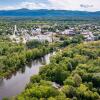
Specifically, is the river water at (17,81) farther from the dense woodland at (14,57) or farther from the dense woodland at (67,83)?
the dense woodland at (67,83)

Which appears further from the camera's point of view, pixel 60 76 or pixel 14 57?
pixel 14 57

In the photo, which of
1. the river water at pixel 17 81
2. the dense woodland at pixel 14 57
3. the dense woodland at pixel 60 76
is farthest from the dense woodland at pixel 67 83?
the dense woodland at pixel 14 57

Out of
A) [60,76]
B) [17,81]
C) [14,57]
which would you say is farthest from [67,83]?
[14,57]

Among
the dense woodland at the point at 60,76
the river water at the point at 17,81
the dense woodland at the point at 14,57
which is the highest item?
the dense woodland at the point at 60,76

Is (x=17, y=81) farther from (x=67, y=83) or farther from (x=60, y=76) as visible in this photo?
(x=67, y=83)

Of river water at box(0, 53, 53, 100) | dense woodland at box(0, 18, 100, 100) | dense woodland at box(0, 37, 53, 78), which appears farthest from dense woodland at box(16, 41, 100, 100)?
dense woodland at box(0, 37, 53, 78)

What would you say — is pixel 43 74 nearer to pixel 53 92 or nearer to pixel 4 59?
pixel 53 92

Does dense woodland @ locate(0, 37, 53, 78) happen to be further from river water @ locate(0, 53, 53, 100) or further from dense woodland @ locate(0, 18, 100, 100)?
river water @ locate(0, 53, 53, 100)

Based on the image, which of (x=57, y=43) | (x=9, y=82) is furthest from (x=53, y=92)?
(x=57, y=43)
